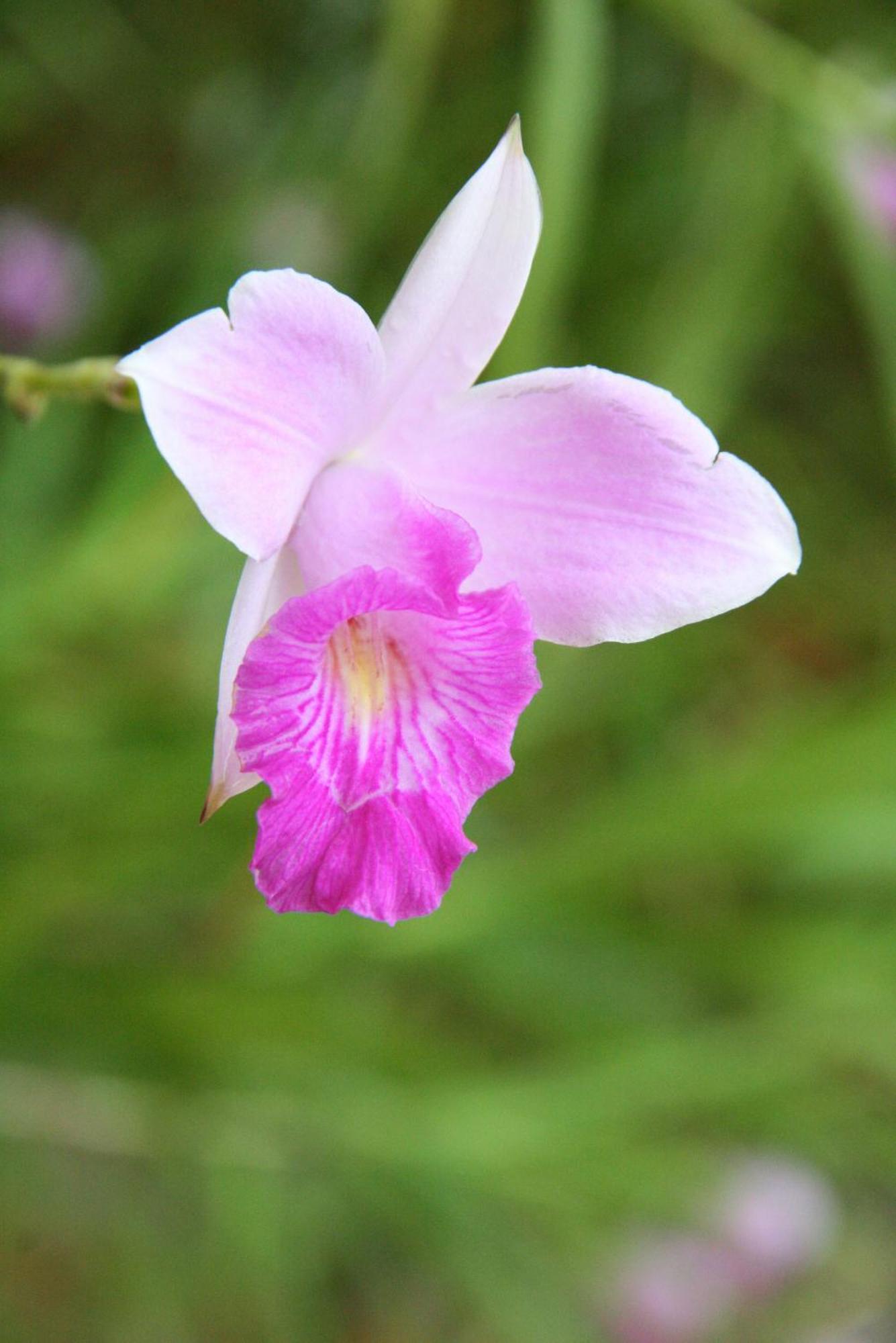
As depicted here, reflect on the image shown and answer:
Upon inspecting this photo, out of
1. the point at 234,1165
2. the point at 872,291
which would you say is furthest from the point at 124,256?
the point at 234,1165

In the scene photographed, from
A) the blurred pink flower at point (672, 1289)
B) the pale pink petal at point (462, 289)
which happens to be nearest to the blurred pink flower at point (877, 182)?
the pale pink petal at point (462, 289)

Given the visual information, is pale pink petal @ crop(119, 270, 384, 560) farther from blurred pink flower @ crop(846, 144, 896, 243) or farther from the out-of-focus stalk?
blurred pink flower @ crop(846, 144, 896, 243)

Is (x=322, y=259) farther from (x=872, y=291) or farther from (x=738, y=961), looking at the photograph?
(x=738, y=961)

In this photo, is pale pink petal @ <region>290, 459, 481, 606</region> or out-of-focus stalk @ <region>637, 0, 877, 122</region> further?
out-of-focus stalk @ <region>637, 0, 877, 122</region>

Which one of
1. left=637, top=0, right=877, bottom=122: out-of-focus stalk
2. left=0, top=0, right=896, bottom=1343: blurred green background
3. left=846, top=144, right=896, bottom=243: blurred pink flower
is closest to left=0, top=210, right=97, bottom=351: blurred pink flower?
left=0, top=0, right=896, bottom=1343: blurred green background

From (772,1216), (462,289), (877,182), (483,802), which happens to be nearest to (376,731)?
(462,289)

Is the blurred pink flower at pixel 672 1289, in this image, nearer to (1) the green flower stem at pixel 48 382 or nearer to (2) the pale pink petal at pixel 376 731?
(2) the pale pink petal at pixel 376 731

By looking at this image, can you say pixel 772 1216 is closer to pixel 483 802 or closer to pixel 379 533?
pixel 483 802
